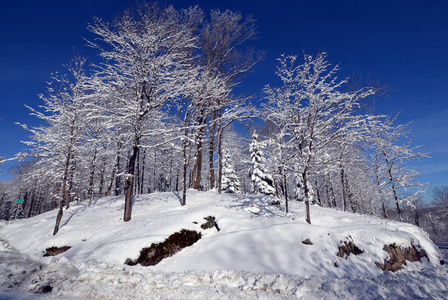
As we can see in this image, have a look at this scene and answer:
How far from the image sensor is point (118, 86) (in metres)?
12.1

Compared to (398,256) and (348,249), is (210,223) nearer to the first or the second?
(348,249)

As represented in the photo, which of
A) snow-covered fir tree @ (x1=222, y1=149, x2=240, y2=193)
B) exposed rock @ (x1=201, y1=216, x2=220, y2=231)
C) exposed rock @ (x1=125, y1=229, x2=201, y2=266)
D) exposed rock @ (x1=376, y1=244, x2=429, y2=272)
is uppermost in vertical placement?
snow-covered fir tree @ (x1=222, y1=149, x2=240, y2=193)

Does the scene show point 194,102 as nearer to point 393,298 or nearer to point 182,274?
point 182,274

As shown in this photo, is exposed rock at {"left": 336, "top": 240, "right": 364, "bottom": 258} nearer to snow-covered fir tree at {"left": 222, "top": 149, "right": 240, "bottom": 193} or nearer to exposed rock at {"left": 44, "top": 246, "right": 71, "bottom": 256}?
exposed rock at {"left": 44, "top": 246, "right": 71, "bottom": 256}

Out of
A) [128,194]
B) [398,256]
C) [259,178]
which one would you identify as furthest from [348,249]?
[259,178]

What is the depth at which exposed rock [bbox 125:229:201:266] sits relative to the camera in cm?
709

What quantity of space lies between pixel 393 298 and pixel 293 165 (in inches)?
300

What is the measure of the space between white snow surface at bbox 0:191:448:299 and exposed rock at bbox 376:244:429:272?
188 millimetres

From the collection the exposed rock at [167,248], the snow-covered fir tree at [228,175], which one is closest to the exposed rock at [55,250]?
the exposed rock at [167,248]

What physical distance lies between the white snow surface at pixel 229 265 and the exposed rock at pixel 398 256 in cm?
19

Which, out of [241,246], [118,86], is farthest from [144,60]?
[241,246]

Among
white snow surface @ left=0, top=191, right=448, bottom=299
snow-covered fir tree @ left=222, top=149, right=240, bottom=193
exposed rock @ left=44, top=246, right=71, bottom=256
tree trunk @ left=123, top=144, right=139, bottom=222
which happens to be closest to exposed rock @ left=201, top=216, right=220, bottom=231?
white snow surface @ left=0, top=191, right=448, bottom=299

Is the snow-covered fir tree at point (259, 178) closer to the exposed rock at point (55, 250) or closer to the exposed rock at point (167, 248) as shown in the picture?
the exposed rock at point (167, 248)

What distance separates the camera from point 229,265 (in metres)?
6.67
